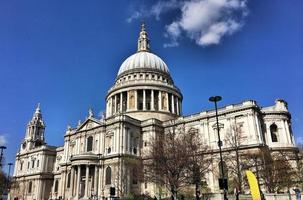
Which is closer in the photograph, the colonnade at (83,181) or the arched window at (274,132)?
the arched window at (274,132)

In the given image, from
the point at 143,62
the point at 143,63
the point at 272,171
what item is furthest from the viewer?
the point at 143,62

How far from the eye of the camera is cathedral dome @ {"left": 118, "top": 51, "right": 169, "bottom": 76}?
273ft

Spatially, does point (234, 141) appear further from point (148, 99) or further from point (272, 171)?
point (148, 99)

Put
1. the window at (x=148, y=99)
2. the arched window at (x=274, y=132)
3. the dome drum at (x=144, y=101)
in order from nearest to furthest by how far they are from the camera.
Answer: the arched window at (x=274, y=132), the dome drum at (x=144, y=101), the window at (x=148, y=99)

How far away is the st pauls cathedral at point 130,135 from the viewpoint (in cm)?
5556

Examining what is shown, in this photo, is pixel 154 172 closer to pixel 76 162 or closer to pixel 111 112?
pixel 76 162

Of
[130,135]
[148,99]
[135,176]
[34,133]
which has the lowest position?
[135,176]

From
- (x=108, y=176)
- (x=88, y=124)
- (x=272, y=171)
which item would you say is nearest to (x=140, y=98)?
(x=88, y=124)

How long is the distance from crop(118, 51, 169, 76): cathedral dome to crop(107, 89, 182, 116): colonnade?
9320mm

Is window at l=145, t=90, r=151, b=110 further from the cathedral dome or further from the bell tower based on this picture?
the bell tower

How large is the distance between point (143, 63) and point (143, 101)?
1424 cm

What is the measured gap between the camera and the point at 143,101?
74.3 m

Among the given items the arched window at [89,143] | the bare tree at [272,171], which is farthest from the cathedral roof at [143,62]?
the bare tree at [272,171]

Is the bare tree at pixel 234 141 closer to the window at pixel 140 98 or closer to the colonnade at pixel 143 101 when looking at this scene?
the colonnade at pixel 143 101
